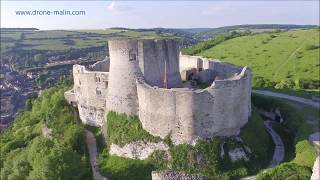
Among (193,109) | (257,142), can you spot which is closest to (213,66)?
(257,142)

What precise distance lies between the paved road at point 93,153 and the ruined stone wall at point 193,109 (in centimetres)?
579

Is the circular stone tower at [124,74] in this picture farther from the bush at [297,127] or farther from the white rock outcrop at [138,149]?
the bush at [297,127]

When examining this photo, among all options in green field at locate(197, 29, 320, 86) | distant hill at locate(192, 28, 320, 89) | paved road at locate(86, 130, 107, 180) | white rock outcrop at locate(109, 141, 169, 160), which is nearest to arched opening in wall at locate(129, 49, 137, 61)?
white rock outcrop at locate(109, 141, 169, 160)

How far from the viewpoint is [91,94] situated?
4412 centimetres

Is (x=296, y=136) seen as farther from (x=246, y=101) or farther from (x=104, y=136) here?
(x=104, y=136)

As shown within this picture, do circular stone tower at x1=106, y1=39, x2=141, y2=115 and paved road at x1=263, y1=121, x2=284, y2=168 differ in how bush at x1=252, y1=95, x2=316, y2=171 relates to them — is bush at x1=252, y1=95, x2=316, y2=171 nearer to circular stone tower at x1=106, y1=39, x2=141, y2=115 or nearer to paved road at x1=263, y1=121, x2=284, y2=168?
paved road at x1=263, y1=121, x2=284, y2=168

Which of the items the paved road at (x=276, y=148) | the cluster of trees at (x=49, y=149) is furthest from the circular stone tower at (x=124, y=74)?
the paved road at (x=276, y=148)

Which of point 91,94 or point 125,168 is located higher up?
point 91,94

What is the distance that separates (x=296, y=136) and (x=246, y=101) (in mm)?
6899

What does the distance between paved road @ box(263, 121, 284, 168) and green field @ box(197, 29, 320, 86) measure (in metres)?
28.7

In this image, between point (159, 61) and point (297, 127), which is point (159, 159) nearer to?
point (159, 61)

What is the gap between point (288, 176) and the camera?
32.1m

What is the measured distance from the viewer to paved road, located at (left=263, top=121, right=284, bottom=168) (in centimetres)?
3803

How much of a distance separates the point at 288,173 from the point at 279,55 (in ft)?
202
